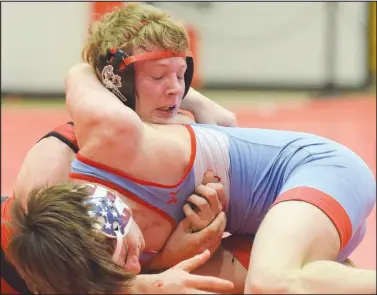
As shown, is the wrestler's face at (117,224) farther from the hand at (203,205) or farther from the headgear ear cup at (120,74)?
the headgear ear cup at (120,74)

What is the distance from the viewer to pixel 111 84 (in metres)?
2.81

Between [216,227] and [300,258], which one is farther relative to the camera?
[216,227]

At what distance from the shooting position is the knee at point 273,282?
7.25 ft

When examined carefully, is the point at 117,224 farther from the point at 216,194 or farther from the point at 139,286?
the point at 216,194

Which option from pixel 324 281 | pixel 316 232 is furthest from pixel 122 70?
pixel 324 281

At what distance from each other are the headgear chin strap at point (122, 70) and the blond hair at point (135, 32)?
2 centimetres

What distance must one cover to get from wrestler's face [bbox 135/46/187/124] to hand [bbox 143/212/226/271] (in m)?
0.40

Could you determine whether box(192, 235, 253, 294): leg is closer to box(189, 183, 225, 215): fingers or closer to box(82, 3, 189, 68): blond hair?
box(189, 183, 225, 215): fingers

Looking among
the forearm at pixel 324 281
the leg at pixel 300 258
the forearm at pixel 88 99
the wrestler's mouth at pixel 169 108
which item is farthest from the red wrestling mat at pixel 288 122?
the forearm at pixel 324 281

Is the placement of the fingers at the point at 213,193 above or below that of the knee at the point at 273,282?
above

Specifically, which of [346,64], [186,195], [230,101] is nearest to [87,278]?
[186,195]

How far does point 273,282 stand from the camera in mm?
2225

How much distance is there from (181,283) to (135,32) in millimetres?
928

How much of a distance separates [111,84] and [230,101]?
6615 mm
